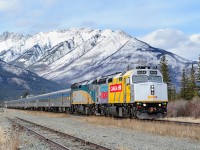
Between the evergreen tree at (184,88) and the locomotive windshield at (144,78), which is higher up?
the evergreen tree at (184,88)

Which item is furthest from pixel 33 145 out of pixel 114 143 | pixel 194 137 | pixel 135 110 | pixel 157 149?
pixel 135 110

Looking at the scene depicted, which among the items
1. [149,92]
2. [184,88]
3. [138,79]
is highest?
[184,88]

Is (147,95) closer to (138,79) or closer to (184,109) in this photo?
(138,79)

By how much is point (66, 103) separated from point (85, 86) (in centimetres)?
1171

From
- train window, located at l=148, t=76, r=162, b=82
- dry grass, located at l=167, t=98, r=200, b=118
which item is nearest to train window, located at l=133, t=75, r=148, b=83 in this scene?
train window, located at l=148, t=76, r=162, b=82

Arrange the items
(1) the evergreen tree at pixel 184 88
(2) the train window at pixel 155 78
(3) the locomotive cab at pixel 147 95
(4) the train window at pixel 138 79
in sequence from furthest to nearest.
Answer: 1. (1) the evergreen tree at pixel 184 88
2. (2) the train window at pixel 155 78
3. (4) the train window at pixel 138 79
4. (3) the locomotive cab at pixel 147 95

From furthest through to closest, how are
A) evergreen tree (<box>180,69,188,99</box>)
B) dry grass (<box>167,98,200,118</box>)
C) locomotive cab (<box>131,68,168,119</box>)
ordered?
evergreen tree (<box>180,69,188,99</box>)
dry grass (<box>167,98,200,118</box>)
locomotive cab (<box>131,68,168,119</box>)

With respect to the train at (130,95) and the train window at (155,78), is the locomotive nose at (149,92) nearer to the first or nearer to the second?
the train at (130,95)

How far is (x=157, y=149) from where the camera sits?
15289 millimetres

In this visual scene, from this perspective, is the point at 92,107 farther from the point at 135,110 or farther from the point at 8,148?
the point at 8,148

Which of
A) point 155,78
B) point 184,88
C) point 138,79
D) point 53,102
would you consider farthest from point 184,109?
point 184,88

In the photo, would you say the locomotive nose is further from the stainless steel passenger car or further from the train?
the stainless steel passenger car

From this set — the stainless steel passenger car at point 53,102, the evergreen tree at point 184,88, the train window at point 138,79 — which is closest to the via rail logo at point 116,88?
Result: the train window at point 138,79

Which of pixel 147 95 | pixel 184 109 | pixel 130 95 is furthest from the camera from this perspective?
pixel 184 109
